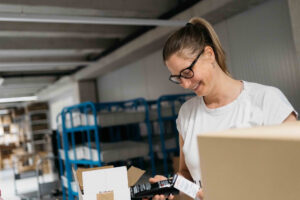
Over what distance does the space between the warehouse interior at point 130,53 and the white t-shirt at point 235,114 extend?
57 cm

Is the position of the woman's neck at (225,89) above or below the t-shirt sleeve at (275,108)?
above

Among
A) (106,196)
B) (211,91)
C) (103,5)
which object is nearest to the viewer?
(106,196)

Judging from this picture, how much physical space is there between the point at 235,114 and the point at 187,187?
1.53 ft

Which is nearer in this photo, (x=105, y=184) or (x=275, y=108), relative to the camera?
(x=105, y=184)

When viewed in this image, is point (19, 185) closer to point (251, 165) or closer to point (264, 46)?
point (264, 46)

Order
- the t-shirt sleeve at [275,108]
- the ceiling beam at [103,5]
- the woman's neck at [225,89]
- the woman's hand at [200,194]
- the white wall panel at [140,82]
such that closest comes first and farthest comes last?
the woman's hand at [200,194] < the t-shirt sleeve at [275,108] < the woman's neck at [225,89] < the ceiling beam at [103,5] < the white wall panel at [140,82]

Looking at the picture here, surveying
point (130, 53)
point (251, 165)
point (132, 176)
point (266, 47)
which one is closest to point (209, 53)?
point (132, 176)

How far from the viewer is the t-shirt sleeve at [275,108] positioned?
1146mm

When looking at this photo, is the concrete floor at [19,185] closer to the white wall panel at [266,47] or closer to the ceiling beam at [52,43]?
the ceiling beam at [52,43]

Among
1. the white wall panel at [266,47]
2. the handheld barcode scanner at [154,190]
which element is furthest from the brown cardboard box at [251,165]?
the white wall panel at [266,47]

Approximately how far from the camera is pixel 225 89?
51.2 inches

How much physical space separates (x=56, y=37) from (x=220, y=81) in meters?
4.98

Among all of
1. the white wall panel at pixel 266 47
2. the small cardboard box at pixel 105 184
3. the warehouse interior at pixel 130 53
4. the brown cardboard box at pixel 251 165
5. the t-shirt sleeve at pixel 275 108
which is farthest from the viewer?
the warehouse interior at pixel 130 53

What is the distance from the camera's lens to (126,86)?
23.4 ft
